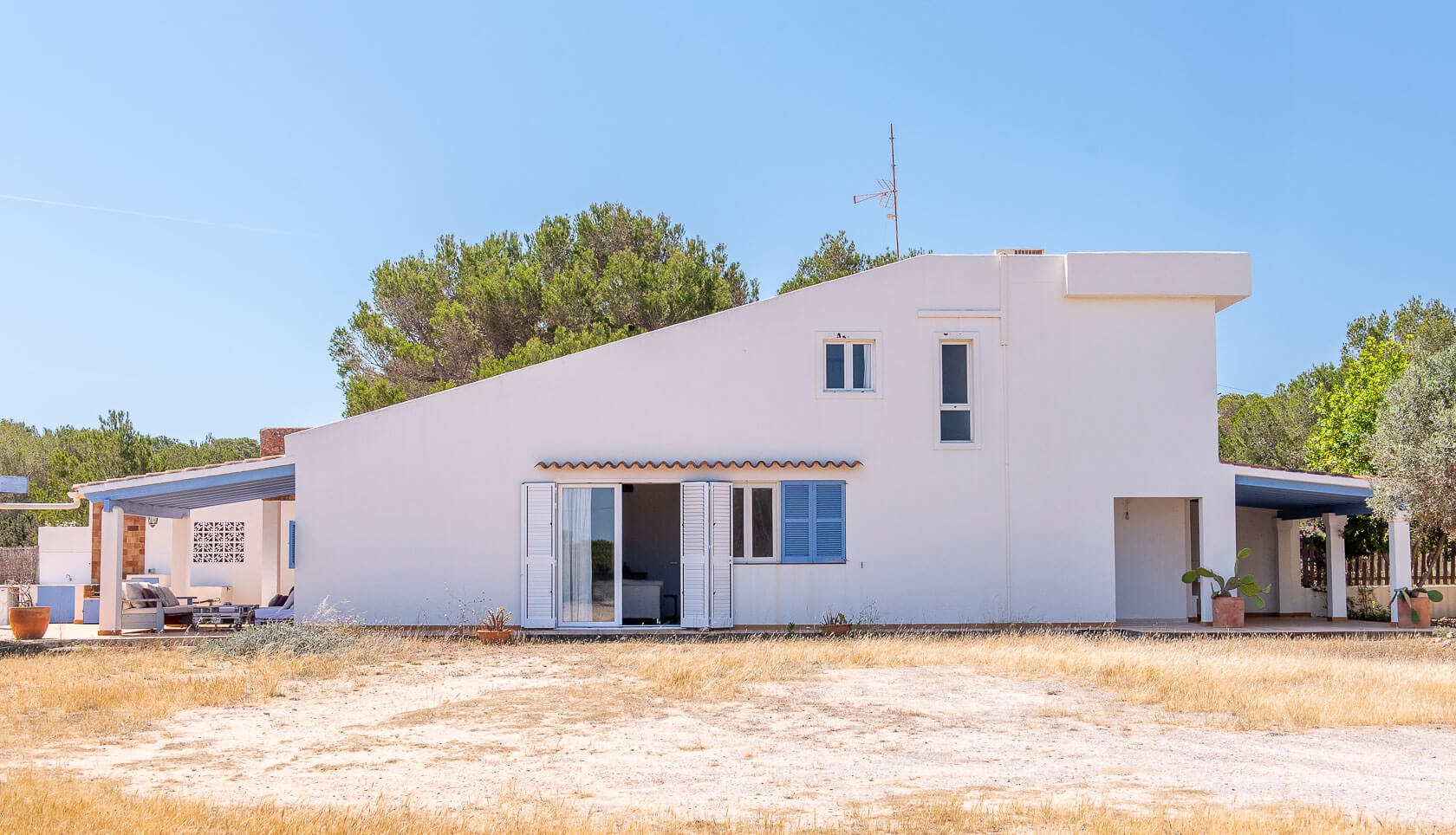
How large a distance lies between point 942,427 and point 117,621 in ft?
39.3

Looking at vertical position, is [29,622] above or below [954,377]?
A: below

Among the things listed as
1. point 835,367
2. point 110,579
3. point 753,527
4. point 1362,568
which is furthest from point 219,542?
point 1362,568

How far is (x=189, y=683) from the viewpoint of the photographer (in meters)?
11.5

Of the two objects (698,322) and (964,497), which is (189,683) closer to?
(698,322)

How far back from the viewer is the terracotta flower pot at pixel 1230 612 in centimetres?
1703

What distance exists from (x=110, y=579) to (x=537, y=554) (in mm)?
6088

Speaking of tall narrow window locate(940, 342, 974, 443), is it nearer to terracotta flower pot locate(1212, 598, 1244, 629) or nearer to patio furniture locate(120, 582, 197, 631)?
terracotta flower pot locate(1212, 598, 1244, 629)

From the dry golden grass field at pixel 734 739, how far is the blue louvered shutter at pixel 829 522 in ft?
7.75

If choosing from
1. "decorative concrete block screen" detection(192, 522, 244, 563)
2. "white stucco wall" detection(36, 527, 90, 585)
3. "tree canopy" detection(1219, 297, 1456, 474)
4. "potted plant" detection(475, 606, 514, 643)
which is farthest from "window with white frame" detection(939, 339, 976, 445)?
"white stucco wall" detection(36, 527, 90, 585)

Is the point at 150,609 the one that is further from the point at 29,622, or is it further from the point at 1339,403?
the point at 1339,403

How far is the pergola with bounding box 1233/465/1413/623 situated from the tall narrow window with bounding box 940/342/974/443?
3.92 meters

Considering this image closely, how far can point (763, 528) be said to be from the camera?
16.9m

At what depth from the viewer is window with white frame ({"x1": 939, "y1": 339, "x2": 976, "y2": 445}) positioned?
56.3 ft

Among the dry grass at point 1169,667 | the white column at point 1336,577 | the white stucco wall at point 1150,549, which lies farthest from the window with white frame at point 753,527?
the white column at point 1336,577
